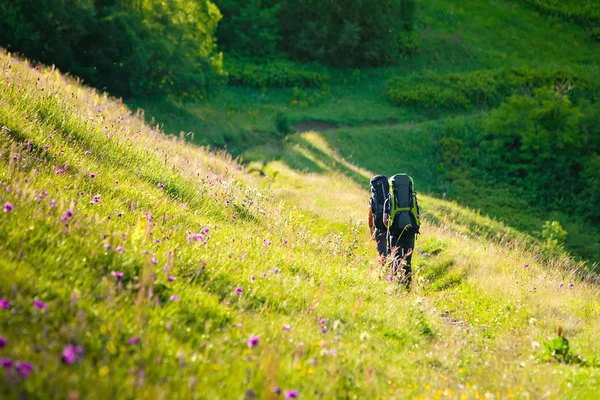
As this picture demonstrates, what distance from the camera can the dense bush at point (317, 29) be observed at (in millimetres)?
42969

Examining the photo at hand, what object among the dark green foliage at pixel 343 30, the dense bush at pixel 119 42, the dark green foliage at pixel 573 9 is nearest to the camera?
the dense bush at pixel 119 42

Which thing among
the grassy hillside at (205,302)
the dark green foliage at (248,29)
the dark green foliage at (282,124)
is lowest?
the dark green foliage at (282,124)

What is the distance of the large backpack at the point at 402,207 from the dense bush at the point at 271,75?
33.1m

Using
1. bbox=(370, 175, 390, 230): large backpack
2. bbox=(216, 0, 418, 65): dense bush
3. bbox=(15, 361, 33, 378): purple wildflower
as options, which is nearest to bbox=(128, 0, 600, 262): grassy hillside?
bbox=(216, 0, 418, 65): dense bush

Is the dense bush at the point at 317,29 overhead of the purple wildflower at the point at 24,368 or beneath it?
overhead

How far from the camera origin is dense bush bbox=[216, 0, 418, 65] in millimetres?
42969

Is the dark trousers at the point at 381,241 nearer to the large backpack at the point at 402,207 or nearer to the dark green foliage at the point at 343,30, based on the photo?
the large backpack at the point at 402,207

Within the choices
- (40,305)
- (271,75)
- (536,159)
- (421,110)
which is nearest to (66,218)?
(40,305)

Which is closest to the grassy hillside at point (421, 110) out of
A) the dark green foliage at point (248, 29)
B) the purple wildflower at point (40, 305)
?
the dark green foliage at point (248, 29)

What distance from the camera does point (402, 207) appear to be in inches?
289

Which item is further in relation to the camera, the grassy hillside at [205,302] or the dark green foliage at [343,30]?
the dark green foliage at [343,30]

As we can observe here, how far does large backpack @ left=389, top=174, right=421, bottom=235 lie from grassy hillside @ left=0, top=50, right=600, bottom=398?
92 centimetres

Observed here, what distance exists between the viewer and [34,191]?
3.96 m

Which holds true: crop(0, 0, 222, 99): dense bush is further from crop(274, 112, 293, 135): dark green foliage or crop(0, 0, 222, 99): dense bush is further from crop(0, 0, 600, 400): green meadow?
crop(274, 112, 293, 135): dark green foliage
